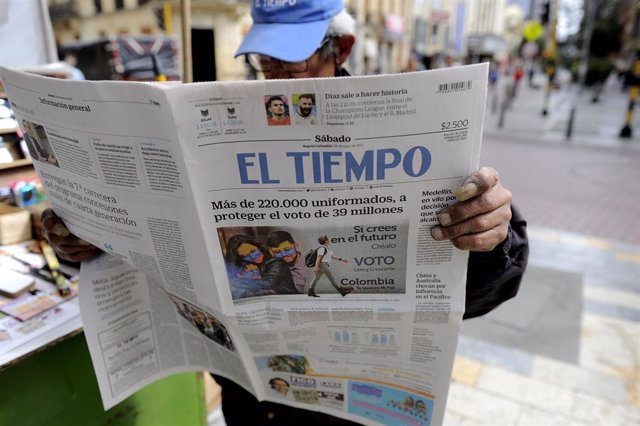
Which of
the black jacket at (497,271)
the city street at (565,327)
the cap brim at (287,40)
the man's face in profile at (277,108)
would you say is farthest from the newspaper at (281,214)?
the city street at (565,327)

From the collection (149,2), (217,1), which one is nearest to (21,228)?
(217,1)

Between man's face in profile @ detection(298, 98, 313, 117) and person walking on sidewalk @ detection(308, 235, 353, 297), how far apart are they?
0.72ft

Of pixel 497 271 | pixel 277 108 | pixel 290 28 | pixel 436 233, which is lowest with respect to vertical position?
pixel 497 271

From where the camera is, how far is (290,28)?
1093mm

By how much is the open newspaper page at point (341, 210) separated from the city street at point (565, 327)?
4.94 feet

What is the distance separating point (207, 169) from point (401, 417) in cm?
73

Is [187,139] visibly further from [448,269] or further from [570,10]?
[570,10]

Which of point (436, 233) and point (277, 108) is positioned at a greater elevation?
A: point (277, 108)

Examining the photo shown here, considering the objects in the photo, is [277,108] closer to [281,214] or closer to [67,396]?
[281,214]

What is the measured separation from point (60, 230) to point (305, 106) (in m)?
0.67

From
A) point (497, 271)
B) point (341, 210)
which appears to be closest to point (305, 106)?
point (341, 210)

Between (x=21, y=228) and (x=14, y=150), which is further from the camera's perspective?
(x=14, y=150)

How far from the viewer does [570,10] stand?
35.7 metres

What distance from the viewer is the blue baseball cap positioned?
3.45 feet
